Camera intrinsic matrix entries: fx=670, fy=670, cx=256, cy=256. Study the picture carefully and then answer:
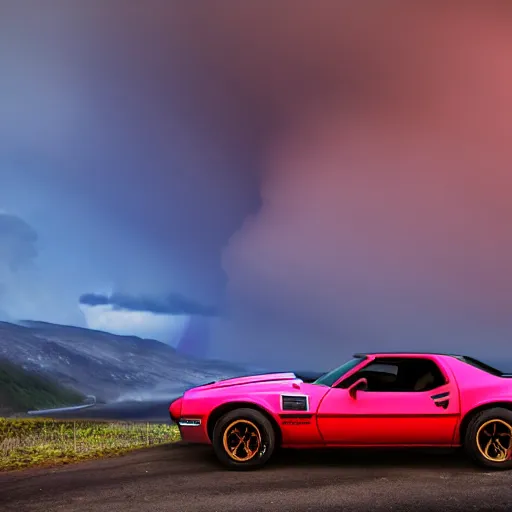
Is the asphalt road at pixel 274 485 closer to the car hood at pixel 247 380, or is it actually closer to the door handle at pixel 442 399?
the door handle at pixel 442 399

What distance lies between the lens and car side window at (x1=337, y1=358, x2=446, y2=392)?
9.76 m

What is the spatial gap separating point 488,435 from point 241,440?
342 centimetres

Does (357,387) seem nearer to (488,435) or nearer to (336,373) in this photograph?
(336,373)

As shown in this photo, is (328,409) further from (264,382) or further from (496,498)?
(496,498)

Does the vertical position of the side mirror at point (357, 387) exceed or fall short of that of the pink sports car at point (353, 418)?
it exceeds it

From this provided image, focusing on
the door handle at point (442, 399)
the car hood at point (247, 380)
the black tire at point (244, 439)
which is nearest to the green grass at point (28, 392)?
the car hood at point (247, 380)

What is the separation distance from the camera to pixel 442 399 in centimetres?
942

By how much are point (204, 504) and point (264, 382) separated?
2.51 meters

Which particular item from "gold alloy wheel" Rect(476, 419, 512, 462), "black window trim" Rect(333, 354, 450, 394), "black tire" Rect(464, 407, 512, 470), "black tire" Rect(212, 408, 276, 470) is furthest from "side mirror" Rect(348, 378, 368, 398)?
"gold alloy wheel" Rect(476, 419, 512, 462)

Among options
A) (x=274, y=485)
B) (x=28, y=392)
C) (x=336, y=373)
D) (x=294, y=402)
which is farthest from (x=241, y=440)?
(x=28, y=392)

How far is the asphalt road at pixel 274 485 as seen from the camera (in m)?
7.52

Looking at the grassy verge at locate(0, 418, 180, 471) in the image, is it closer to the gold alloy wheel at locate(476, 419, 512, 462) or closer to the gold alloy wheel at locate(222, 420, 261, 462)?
the gold alloy wheel at locate(222, 420, 261, 462)

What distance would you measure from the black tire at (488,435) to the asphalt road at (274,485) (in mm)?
225

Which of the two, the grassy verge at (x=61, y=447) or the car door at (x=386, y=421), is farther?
the grassy verge at (x=61, y=447)
